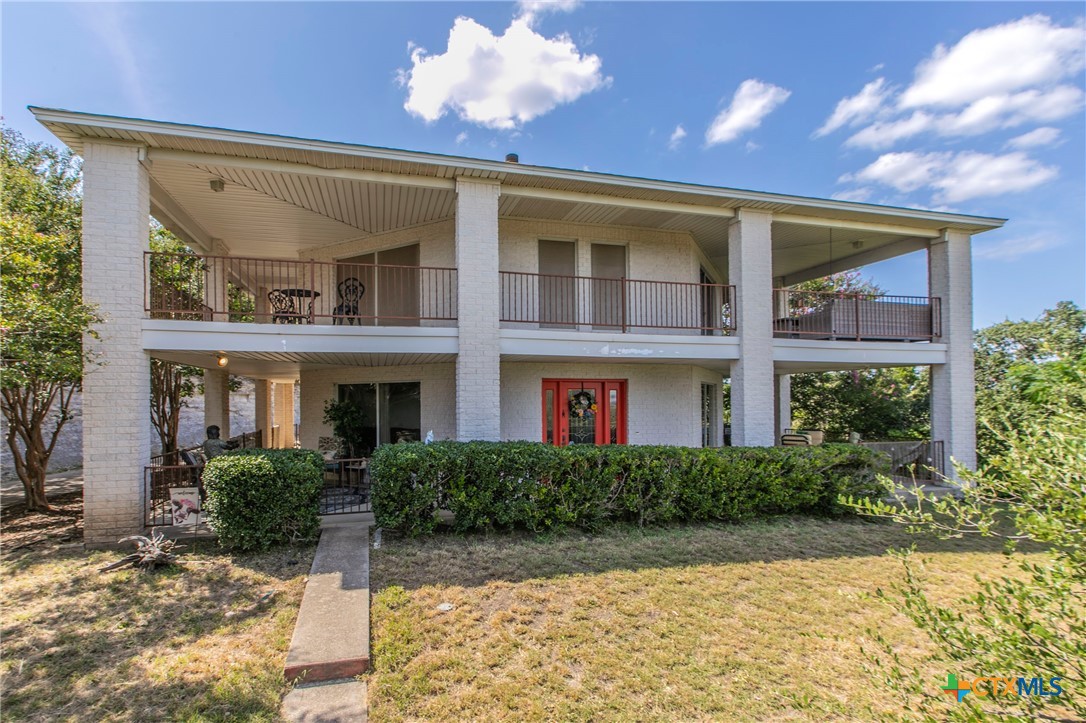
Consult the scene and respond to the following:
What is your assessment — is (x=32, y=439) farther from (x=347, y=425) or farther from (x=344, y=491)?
(x=344, y=491)

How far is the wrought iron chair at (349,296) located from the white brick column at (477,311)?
3.53m

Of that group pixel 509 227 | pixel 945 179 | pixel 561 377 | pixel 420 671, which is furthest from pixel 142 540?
pixel 945 179

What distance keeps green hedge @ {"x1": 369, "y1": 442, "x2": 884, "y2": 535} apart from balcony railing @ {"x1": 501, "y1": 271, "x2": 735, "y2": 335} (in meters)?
3.18

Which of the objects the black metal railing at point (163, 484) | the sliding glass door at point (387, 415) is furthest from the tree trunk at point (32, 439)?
the sliding glass door at point (387, 415)

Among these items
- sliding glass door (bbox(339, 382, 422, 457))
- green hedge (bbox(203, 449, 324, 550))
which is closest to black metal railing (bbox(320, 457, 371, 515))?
green hedge (bbox(203, 449, 324, 550))

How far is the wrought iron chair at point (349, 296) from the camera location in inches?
406

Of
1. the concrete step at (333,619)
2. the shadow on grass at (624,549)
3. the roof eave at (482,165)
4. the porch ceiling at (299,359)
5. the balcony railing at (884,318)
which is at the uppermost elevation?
the roof eave at (482,165)

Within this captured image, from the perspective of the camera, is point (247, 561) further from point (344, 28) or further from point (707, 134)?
point (707, 134)

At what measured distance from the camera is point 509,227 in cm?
995

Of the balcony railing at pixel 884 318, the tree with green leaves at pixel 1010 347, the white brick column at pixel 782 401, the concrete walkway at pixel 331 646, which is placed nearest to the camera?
the concrete walkway at pixel 331 646

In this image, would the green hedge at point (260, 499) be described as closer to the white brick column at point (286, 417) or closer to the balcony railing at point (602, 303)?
the balcony railing at point (602, 303)

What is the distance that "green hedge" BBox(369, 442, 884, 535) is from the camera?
6324 millimetres

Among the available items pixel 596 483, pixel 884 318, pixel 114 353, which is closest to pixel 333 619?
pixel 596 483

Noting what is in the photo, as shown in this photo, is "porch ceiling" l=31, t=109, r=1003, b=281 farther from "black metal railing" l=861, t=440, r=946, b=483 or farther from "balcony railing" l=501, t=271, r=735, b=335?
"black metal railing" l=861, t=440, r=946, b=483
